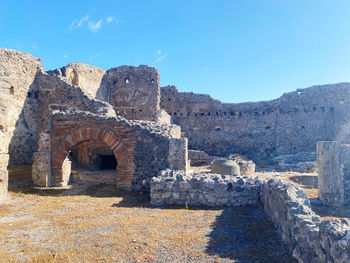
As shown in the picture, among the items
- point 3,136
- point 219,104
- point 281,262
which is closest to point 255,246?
point 281,262

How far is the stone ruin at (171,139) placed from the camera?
5.71m

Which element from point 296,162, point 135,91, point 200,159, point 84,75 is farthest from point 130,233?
point 84,75

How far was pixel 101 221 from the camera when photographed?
551cm

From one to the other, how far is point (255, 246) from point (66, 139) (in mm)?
7432

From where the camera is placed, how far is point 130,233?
15.6 ft

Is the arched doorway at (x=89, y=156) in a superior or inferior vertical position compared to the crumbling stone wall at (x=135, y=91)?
inferior

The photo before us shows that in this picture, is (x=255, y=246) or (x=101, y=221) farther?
(x=101, y=221)

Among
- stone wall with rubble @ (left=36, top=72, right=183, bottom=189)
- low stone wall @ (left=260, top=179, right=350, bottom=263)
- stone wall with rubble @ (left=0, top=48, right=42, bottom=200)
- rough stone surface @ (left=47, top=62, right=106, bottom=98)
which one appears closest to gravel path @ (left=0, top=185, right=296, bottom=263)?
low stone wall @ (left=260, top=179, right=350, bottom=263)

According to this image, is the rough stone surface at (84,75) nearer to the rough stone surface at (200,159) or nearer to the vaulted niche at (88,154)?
the vaulted niche at (88,154)

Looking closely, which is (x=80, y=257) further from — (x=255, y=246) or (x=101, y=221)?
(x=255, y=246)

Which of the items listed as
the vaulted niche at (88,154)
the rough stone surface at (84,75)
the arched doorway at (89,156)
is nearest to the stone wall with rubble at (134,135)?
the arched doorway at (89,156)

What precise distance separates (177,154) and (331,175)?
198 inches

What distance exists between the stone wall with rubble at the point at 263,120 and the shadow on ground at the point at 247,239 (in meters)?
16.4

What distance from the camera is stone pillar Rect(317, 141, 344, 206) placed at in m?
7.25
